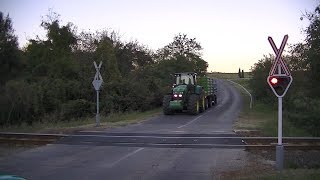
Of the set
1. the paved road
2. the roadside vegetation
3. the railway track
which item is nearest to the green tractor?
the roadside vegetation

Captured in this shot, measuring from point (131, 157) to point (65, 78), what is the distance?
34.5 metres

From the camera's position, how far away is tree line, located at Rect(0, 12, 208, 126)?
3572 cm

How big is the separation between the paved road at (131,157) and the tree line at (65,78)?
1304cm

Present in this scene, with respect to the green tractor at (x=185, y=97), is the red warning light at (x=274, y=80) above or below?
above

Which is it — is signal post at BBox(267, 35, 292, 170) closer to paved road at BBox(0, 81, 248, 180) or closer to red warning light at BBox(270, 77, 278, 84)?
red warning light at BBox(270, 77, 278, 84)

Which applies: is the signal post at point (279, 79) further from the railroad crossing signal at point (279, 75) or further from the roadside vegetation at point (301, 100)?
the roadside vegetation at point (301, 100)

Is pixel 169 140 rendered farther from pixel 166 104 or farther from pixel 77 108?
pixel 77 108

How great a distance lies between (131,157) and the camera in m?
15.9

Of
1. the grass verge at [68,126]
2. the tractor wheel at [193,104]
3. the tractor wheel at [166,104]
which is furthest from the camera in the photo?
the tractor wheel at [166,104]

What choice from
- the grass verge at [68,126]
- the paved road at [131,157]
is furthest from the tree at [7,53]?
the paved road at [131,157]

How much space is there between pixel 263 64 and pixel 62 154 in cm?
4123

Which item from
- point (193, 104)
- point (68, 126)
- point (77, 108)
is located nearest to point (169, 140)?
point (68, 126)

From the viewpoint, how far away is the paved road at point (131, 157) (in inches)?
504

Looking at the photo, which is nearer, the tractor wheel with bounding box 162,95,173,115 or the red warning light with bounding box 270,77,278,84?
the red warning light with bounding box 270,77,278,84
